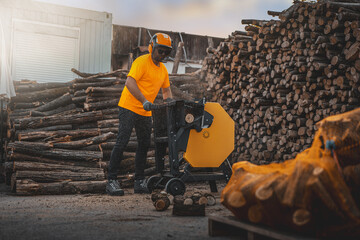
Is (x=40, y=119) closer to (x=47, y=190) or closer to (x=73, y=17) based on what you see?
(x=47, y=190)

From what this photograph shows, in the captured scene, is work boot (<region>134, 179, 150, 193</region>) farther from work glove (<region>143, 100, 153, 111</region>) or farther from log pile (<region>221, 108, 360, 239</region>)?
log pile (<region>221, 108, 360, 239</region>)

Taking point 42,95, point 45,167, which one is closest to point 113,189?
point 45,167

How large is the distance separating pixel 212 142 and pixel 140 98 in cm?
116

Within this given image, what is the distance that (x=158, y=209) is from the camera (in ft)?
14.1

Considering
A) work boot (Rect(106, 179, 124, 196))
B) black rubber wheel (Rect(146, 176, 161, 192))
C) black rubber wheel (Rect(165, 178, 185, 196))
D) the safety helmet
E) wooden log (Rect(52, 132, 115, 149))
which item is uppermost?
the safety helmet

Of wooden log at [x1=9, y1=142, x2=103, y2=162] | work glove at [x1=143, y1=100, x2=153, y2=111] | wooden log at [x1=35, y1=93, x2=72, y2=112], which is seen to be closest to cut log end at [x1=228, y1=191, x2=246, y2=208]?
work glove at [x1=143, y1=100, x2=153, y2=111]

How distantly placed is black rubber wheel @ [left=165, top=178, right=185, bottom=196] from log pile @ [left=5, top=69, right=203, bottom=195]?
1.59m

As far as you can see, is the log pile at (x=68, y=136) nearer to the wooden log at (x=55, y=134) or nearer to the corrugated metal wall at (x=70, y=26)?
the wooden log at (x=55, y=134)

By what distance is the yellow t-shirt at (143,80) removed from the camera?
5520 mm

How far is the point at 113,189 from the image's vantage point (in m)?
5.65

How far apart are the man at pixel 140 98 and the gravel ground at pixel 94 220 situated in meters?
0.57

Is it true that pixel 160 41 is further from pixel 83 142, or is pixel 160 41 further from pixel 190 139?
pixel 83 142

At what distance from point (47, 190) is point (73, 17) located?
919 centimetres

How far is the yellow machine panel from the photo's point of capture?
5238mm
